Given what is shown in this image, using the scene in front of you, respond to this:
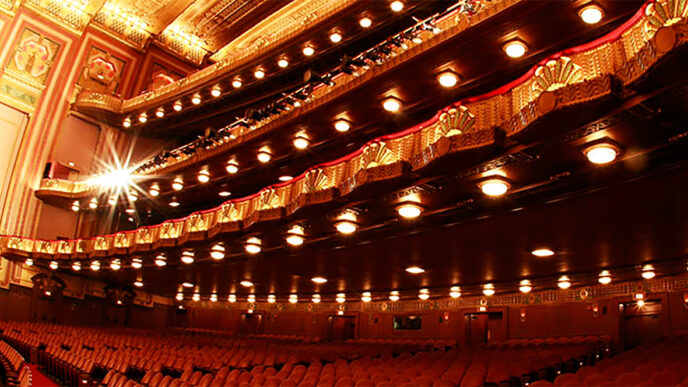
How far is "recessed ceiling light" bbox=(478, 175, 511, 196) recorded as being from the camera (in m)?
6.04

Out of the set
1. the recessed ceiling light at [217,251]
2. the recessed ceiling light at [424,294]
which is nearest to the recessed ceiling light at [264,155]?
the recessed ceiling light at [217,251]

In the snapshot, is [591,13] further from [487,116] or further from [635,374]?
[635,374]

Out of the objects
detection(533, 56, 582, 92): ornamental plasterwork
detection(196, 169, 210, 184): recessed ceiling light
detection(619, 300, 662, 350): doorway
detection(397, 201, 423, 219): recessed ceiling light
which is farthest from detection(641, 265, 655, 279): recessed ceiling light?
detection(196, 169, 210, 184): recessed ceiling light

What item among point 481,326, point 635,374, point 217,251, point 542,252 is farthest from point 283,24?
point 635,374

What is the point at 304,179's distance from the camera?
29.3 ft

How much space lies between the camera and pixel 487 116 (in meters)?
Answer: 5.91

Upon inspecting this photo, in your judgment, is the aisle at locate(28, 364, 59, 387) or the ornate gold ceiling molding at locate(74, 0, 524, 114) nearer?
the aisle at locate(28, 364, 59, 387)

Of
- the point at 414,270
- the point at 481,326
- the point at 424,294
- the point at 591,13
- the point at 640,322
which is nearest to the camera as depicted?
the point at 591,13

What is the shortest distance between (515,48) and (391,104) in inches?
114

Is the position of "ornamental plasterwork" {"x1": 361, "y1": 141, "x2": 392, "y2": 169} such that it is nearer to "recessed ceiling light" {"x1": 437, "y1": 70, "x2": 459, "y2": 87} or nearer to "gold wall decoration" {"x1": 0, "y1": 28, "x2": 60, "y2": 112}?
"recessed ceiling light" {"x1": 437, "y1": 70, "x2": 459, "y2": 87}

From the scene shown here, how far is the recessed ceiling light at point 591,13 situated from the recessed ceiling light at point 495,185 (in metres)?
3.76

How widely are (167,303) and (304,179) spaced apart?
1508 cm

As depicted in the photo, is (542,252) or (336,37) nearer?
(542,252)

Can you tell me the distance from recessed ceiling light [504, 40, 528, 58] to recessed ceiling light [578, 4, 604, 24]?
1048 millimetres
